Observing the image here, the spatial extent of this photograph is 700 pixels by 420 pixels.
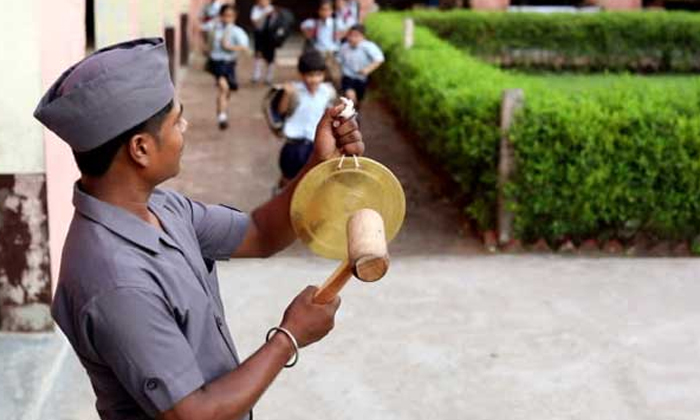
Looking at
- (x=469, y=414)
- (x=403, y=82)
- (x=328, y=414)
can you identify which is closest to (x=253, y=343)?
(x=328, y=414)

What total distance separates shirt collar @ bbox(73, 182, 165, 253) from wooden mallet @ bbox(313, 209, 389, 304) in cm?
36

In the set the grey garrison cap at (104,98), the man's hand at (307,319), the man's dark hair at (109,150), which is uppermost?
the grey garrison cap at (104,98)

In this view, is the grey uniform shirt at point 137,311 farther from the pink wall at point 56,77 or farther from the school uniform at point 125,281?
the pink wall at point 56,77

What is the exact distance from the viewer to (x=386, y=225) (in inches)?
96.6

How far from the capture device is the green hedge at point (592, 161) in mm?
7449

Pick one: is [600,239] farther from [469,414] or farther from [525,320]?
[469,414]

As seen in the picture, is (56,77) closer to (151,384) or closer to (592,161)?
(592,161)

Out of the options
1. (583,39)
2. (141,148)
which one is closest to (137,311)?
(141,148)

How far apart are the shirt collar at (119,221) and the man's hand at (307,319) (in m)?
0.30

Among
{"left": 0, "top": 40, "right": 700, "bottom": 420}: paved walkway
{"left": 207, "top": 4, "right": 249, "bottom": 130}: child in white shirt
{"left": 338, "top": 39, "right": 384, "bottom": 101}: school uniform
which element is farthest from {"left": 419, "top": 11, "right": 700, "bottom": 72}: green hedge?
{"left": 0, "top": 40, "right": 700, "bottom": 420}: paved walkway

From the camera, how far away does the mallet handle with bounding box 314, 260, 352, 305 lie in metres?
2.19

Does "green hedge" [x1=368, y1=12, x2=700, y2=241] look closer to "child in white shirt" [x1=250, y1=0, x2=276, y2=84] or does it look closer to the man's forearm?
the man's forearm

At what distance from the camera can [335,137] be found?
8.65ft

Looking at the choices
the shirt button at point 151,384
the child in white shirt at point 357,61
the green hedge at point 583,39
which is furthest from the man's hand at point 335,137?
the green hedge at point 583,39
